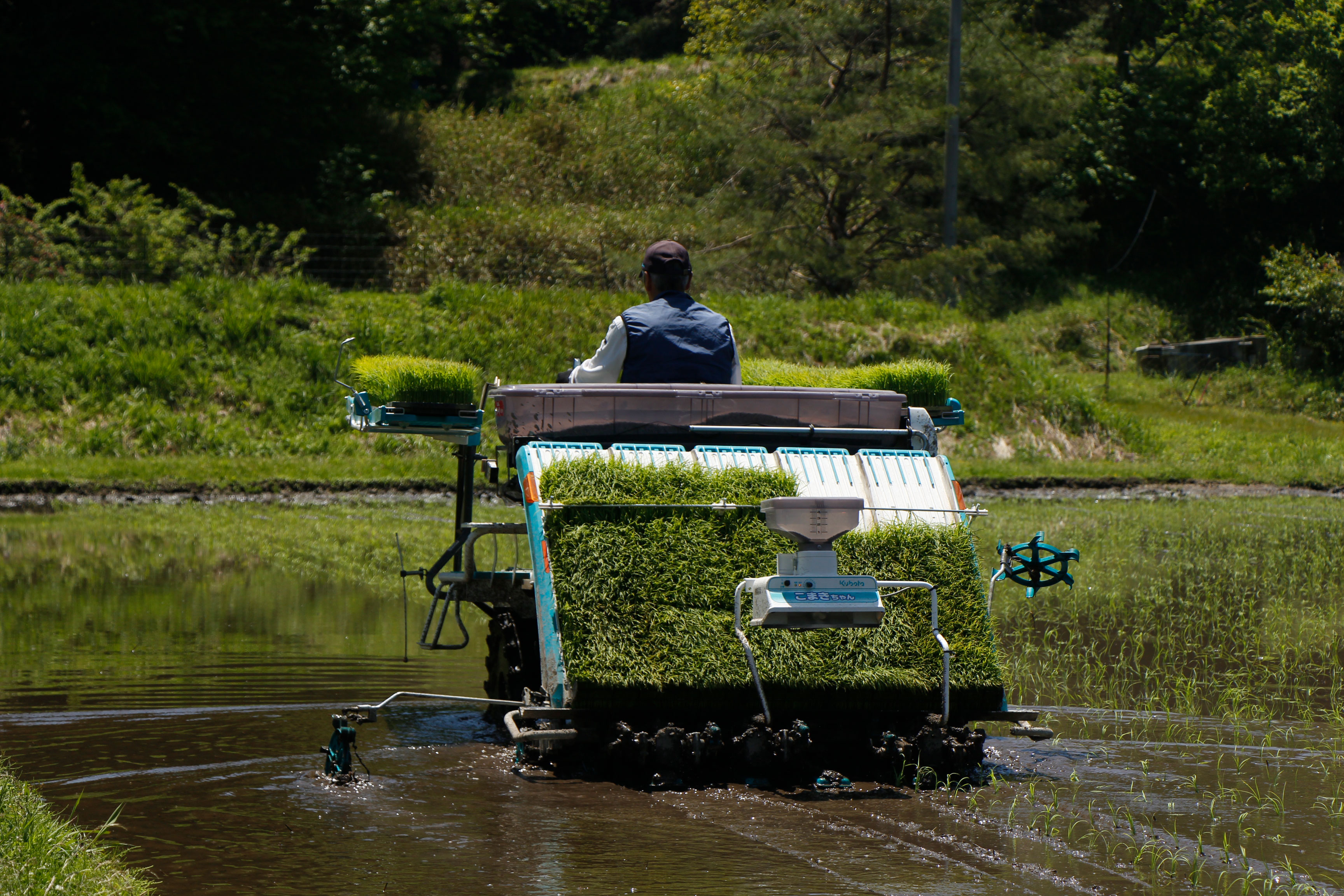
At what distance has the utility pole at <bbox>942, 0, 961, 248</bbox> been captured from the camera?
2903 cm

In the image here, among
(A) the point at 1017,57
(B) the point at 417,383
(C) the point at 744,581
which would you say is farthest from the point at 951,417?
(A) the point at 1017,57

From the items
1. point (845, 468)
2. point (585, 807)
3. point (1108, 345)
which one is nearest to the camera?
point (585, 807)

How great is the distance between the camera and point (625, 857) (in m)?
4.64

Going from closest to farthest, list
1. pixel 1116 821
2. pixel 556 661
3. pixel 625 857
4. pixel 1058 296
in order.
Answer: pixel 625 857 < pixel 1116 821 < pixel 556 661 < pixel 1058 296

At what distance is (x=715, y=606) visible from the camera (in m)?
5.88

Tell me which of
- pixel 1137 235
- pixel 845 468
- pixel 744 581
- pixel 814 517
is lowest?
pixel 744 581

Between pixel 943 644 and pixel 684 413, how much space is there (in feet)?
5.29

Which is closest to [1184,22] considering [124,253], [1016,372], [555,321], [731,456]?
A: [1016,372]

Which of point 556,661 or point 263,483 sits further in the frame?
point 263,483

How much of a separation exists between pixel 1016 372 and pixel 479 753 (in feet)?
64.0

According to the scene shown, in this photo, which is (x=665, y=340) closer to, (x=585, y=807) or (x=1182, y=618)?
(x=585, y=807)

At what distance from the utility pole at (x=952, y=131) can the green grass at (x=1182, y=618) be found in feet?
46.6

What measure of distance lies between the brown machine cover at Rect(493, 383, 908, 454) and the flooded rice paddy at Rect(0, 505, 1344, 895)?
5.01 ft

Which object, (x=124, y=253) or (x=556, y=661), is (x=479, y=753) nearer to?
(x=556, y=661)
